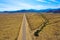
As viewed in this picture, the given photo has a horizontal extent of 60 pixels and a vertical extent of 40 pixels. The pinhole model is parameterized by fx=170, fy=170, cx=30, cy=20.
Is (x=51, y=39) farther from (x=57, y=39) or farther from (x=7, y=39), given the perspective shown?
(x=7, y=39)

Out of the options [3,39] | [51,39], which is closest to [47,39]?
[51,39]

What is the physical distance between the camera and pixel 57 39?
25562 millimetres

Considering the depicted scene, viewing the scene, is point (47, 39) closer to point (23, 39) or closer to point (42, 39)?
point (42, 39)

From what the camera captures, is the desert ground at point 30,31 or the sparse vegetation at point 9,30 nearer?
the desert ground at point 30,31

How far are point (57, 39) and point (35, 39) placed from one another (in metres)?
3.31

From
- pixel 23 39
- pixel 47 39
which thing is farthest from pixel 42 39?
pixel 23 39

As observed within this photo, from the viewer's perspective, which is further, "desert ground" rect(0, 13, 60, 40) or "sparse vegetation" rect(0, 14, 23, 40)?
"sparse vegetation" rect(0, 14, 23, 40)

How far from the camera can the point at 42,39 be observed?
83.7ft

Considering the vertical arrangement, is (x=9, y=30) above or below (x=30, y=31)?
below

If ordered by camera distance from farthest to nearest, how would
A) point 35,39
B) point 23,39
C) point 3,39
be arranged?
point 3,39, point 35,39, point 23,39

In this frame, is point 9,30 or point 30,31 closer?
point 30,31

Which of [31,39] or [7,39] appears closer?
[31,39]

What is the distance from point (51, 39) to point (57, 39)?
2.95 ft

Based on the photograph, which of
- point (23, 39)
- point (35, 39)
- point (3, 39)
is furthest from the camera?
point (3, 39)
